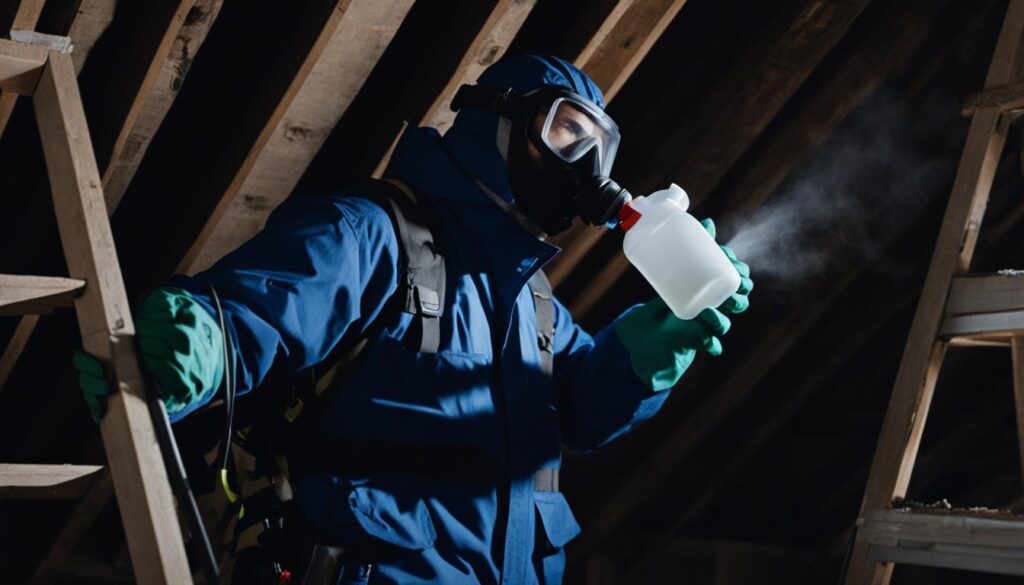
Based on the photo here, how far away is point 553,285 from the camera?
3066 mm

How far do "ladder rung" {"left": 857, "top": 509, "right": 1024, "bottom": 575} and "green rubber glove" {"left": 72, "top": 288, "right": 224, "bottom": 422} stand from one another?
1.38 metres

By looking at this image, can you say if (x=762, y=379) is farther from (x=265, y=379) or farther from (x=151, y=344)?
(x=151, y=344)

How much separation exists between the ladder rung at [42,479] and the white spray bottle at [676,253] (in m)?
0.95

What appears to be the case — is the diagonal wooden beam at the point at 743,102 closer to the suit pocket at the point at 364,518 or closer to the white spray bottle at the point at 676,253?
the white spray bottle at the point at 676,253

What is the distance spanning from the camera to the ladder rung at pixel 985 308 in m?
2.24

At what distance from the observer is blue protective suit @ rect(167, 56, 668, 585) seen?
1731 mm

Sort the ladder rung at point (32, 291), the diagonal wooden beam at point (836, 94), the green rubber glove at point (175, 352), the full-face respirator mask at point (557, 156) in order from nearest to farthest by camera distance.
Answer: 1. the green rubber glove at point (175, 352)
2. the ladder rung at point (32, 291)
3. the full-face respirator mask at point (557, 156)
4. the diagonal wooden beam at point (836, 94)

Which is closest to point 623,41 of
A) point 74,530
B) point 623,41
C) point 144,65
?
point 623,41

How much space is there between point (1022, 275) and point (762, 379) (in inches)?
56.8

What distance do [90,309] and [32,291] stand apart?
94 mm

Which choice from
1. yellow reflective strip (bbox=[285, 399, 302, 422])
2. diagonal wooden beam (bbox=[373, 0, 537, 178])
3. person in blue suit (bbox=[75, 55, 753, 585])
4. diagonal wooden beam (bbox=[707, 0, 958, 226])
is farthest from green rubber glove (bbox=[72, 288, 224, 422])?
diagonal wooden beam (bbox=[707, 0, 958, 226])

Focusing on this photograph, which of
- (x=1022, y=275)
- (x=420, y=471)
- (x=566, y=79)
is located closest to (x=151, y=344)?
(x=420, y=471)

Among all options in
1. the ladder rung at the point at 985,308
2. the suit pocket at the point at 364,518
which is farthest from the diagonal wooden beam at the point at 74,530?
the ladder rung at the point at 985,308

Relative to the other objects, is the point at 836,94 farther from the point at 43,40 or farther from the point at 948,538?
the point at 43,40
